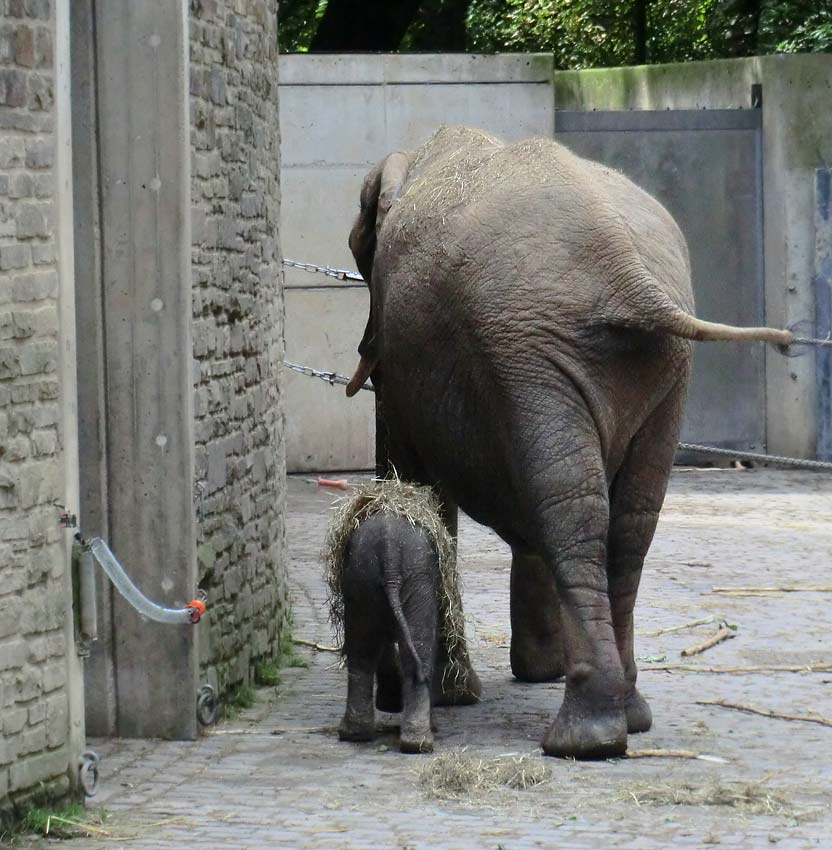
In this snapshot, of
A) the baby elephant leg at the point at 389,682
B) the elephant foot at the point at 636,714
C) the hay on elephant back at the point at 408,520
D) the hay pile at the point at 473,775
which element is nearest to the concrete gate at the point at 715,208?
the baby elephant leg at the point at 389,682

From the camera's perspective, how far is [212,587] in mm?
7629

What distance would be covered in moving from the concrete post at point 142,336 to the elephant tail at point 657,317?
5.39 ft

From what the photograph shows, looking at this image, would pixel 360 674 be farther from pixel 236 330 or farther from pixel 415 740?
pixel 236 330

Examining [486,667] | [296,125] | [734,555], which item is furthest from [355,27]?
[486,667]

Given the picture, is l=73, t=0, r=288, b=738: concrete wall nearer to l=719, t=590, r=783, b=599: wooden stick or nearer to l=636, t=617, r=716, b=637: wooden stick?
l=636, t=617, r=716, b=637: wooden stick

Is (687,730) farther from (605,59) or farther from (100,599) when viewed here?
(605,59)

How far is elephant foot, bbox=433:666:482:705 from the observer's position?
7648mm

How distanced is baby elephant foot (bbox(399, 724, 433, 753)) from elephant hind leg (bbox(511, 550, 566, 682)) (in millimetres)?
1338

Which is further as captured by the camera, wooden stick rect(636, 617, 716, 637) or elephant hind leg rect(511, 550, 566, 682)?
wooden stick rect(636, 617, 716, 637)

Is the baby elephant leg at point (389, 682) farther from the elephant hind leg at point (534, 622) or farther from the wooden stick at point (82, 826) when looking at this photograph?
the wooden stick at point (82, 826)

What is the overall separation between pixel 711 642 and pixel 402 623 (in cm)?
266

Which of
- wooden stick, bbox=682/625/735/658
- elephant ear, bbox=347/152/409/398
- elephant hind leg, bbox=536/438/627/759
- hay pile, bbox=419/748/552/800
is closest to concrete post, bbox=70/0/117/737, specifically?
elephant ear, bbox=347/152/409/398

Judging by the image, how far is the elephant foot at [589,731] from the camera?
6.66 metres

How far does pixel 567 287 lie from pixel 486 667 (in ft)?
8.32
